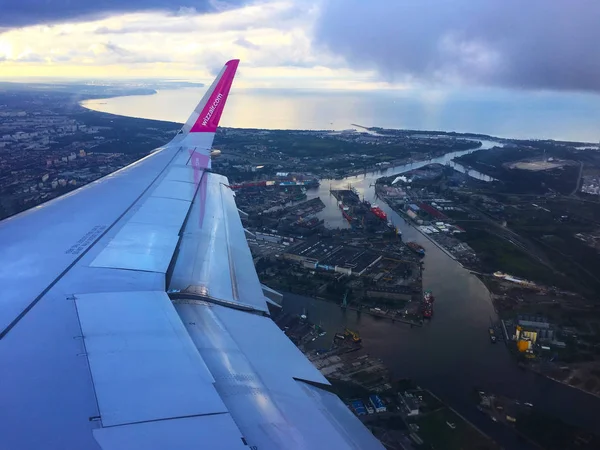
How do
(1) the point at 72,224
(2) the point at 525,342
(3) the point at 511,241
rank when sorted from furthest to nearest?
(3) the point at 511,241
(2) the point at 525,342
(1) the point at 72,224

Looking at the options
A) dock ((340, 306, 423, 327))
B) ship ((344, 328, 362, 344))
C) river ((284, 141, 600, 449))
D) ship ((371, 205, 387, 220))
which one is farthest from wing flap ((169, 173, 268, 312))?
ship ((371, 205, 387, 220))

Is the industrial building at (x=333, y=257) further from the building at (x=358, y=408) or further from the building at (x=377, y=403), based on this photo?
the building at (x=358, y=408)

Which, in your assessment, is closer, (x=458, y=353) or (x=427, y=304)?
(x=458, y=353)

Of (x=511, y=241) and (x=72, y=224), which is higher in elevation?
(x=72, y=224)

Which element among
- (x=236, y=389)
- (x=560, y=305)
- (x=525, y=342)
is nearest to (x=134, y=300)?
(x=236, y=389)

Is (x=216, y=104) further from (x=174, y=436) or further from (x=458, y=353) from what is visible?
(x=458, y=353)

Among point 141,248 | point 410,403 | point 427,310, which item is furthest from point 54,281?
point 427,310

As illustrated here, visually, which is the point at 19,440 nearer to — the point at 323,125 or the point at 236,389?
the point at 236,389
